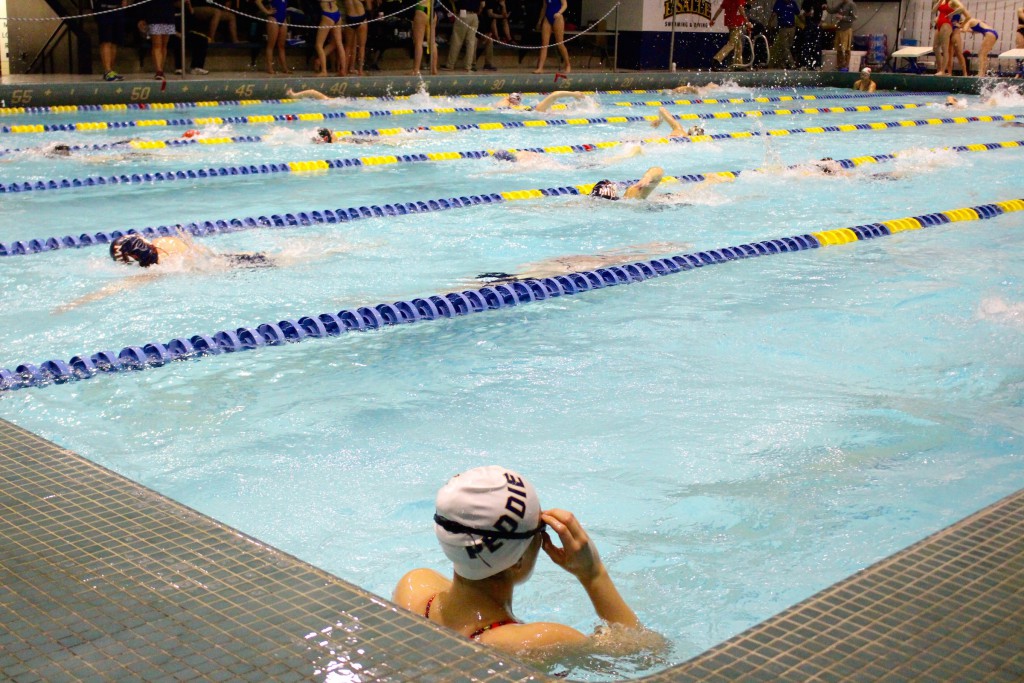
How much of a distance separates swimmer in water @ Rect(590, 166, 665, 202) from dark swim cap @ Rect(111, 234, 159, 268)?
137 inches

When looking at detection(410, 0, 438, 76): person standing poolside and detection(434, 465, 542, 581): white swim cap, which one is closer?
detection(434, 465, 542, 581): white swim cap

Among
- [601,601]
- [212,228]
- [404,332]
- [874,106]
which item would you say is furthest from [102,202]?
[874,106]

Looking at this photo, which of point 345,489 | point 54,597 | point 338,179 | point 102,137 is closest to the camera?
point 54,597

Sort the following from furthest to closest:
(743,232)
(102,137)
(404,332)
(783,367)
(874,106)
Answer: (874,106) < (102,137) < (743,232) < (404,332) < (783,367)

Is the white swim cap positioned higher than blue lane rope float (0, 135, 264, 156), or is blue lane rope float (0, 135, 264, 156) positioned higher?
blue lane rope float (0, 135, 264, 156)

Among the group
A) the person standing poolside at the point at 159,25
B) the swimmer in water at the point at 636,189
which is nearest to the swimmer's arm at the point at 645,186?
the swimmer in water at the point at 636,189

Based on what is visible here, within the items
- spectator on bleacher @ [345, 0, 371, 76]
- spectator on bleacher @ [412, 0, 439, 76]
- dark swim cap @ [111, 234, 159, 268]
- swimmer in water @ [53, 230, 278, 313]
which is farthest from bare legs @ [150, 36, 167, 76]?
dark swim cap @ [111, 234, 159, 268]

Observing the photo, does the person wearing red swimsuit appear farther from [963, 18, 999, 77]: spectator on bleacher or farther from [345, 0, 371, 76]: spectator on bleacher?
[345, 0, 371, 76]: spectator on bleacher

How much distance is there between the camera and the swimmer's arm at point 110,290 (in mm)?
5602

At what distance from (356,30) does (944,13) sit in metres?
8.87

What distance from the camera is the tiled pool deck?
6.16 feet

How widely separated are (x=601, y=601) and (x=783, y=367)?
2894 mm

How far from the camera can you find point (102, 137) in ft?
36.0

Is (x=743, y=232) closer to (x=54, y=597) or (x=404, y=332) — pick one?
(x=404, y=332)
